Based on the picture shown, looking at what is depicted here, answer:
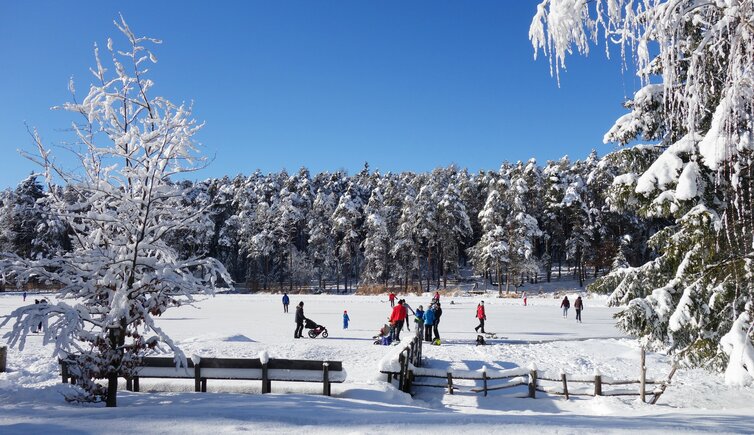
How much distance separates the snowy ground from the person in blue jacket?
85 cm

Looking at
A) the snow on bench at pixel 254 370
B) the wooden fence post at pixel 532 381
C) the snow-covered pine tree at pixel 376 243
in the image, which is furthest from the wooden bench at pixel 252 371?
the snow-covered pine tree at pixel 376 243

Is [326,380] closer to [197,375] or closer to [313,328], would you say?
[197,375]

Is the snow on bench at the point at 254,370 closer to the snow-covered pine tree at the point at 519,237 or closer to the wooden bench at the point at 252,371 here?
the wooden bench at the point at 252,371

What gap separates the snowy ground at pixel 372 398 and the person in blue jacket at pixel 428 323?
33.6 inches

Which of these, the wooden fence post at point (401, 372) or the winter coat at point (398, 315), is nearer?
the wooden fence post at point (401, 372)

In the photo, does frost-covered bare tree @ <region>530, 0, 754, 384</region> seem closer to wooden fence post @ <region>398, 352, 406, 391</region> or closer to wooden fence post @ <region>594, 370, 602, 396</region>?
Answer: wooden fence post @ <region>594, 370, 602, 396</region>

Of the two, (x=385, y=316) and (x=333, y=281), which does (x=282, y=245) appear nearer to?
(x=333, y=281)

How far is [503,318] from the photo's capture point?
29922 millimetres

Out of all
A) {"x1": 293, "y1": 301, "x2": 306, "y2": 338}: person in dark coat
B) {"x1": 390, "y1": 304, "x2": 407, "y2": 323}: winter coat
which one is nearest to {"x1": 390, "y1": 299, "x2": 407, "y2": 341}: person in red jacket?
{"x1": 390, "y1": 304, "x2": 407, "y2": 323}: winter coat

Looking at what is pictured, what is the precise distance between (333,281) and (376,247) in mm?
21032

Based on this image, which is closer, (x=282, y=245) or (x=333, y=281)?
(x=282, y=245)

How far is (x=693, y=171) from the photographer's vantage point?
8852mm

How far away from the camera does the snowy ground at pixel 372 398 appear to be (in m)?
6.98

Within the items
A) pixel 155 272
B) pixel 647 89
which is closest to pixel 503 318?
pixel 647 89
